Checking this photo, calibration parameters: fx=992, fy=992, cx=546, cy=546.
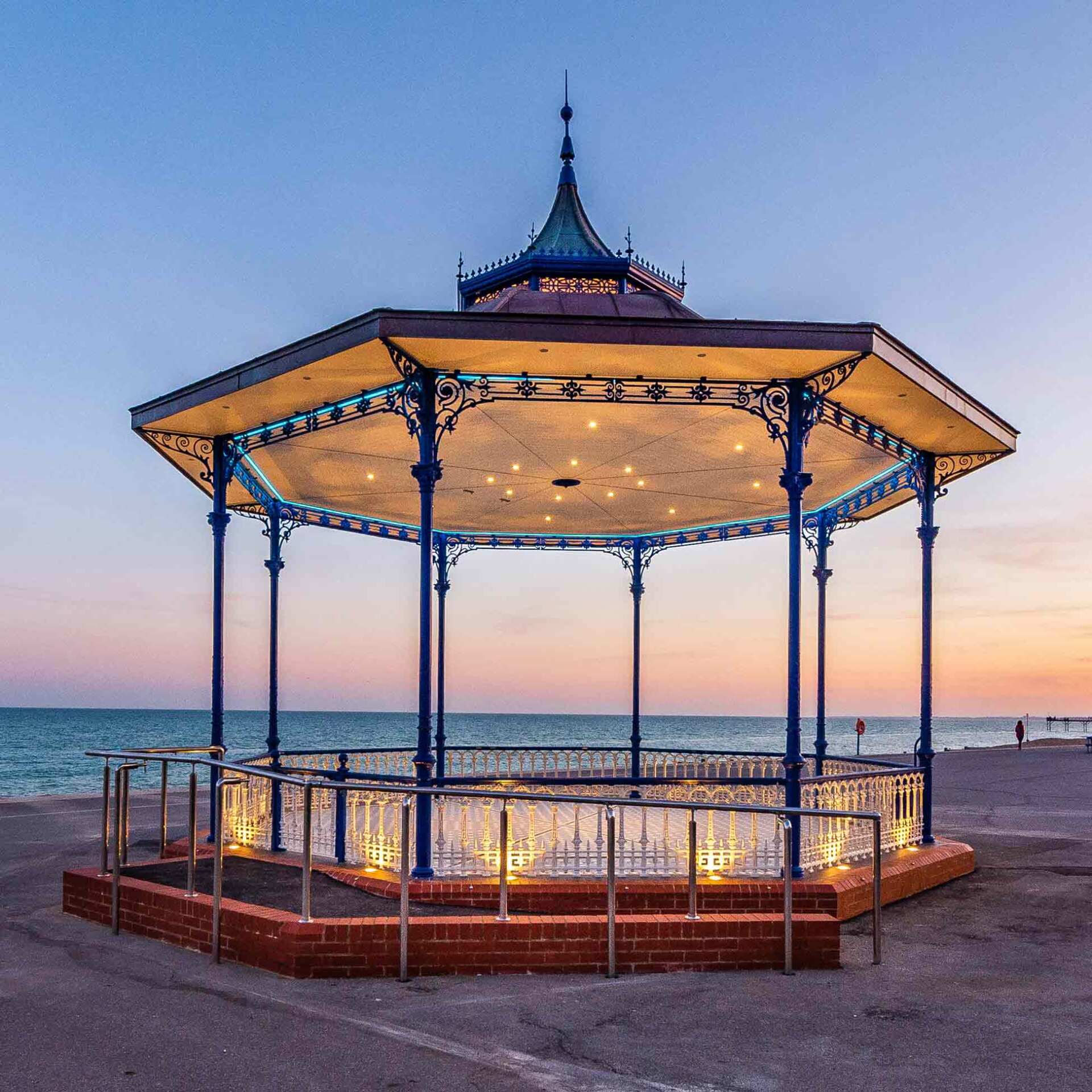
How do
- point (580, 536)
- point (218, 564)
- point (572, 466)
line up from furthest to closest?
point (580, 536), point (572, 466), point (218, 564)

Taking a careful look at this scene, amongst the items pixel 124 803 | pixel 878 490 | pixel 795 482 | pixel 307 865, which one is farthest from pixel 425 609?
pixel 878 490

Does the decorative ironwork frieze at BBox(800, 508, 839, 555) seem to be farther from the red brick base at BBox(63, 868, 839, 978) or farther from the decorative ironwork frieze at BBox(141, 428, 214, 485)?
the red brick base at BBox(63, 868, 839, 978)

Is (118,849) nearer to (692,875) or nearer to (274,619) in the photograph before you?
(692,875)

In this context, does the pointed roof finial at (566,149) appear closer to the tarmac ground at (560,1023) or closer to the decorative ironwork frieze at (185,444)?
the decorative ironwork frieze at (185,444)

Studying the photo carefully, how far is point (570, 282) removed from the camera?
1272 centimetres

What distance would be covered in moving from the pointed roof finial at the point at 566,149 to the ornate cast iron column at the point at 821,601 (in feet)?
Answer: 22.2

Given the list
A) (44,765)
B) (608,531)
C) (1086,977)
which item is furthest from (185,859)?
(44,765)

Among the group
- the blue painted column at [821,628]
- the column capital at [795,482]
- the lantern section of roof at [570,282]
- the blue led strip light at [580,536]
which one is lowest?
the blue painted column at [821,628]

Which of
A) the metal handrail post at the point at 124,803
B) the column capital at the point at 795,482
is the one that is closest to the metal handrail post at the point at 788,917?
the column capital at the point at 795,482

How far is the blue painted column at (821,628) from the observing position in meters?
13.5

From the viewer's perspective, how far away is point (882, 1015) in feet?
17.4

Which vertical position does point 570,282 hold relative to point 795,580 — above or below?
above

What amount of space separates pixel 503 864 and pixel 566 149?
524 inches

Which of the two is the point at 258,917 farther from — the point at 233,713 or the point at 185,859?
the point at 233,713
